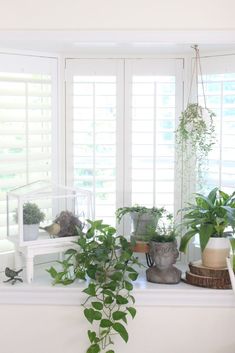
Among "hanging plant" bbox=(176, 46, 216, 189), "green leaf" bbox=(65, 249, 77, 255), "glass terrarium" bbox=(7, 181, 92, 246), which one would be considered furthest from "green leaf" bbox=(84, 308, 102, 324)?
"hanging plant" bbox=(176, 46, 216, 189)

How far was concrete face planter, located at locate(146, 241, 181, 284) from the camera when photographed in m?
3.14

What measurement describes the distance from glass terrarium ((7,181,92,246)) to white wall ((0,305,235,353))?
0.38 meters

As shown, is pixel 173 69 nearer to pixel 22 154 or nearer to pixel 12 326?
pixel 22 154

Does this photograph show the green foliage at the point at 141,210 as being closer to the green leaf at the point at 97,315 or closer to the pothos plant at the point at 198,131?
the pothos plant at the point at 198,131

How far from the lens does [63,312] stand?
310 cm

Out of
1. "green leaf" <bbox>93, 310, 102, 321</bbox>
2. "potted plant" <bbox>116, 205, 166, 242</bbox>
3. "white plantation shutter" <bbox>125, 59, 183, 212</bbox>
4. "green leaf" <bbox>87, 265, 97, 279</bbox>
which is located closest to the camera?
"green leaf" <bbox>93, 310, 102, 321</bbox>

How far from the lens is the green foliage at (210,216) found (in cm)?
304

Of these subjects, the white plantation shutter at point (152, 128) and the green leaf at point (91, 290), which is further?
the white plantation shutter at point (152, 128)

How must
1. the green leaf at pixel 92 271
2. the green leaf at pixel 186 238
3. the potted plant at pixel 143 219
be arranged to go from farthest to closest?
the potted plant at pixel 143 219 < the green leaf at pixel 186 238 < the green leaf at pixel 92 271

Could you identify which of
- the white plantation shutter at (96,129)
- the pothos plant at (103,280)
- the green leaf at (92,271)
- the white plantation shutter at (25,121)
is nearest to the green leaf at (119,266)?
the pothos plant at (103,280)

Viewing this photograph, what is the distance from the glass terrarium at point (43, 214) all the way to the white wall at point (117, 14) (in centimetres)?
88

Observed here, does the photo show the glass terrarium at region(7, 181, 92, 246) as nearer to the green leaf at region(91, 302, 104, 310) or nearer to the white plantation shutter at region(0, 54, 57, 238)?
the white plantation shutter at region(0, 54, 57, 238)

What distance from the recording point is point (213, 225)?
3084 millimetres

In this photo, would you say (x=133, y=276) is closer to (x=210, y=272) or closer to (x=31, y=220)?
(x=210, y=272)
